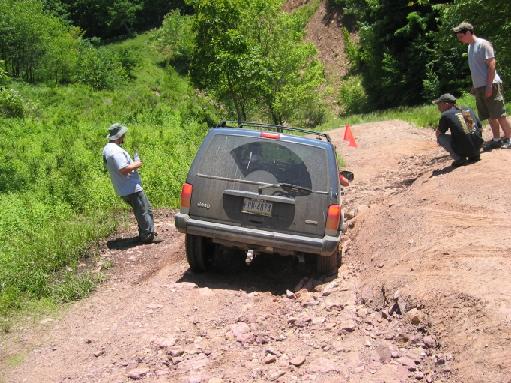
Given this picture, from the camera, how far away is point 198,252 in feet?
23.0

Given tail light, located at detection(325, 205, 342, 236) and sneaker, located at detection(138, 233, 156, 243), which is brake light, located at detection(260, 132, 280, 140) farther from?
sneaker, located at detection(138, 233, 156, 243)

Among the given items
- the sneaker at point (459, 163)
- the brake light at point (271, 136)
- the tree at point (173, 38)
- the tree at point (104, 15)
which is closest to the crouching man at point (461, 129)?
the sneaker at point (459, 163)

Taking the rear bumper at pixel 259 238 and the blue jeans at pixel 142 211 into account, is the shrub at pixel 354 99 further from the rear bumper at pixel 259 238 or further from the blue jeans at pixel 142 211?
the rear bumper at pixel 259 238

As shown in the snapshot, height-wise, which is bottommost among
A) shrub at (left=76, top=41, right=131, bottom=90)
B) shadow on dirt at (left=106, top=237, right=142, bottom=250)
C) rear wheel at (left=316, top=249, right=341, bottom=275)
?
shadow on dirt at (left=106, top=237, right=142, bottom=250)

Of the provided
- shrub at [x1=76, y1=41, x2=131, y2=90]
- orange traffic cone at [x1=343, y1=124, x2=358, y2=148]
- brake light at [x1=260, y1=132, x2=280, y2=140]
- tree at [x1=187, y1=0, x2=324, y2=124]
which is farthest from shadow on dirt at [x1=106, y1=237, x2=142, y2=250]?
shrub at [x1=76, y1=41, x2=131, y2=90]

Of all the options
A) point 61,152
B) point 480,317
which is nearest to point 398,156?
point 480,317

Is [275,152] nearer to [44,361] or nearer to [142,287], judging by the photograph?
[142,287]

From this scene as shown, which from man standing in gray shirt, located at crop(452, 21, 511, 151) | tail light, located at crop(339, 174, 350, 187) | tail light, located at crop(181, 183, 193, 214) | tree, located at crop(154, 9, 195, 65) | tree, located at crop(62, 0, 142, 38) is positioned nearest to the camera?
tail light, located at crop(181, 183, 193, 214)

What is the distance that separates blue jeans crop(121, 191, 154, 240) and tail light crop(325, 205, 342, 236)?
133 inches

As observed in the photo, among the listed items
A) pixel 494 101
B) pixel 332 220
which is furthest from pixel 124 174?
pixel 494 101

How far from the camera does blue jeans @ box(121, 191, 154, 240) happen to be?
345 inches

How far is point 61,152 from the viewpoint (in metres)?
19.1

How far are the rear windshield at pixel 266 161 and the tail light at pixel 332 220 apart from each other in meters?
0.24

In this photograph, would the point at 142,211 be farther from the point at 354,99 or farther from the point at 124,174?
the point at 354,99
